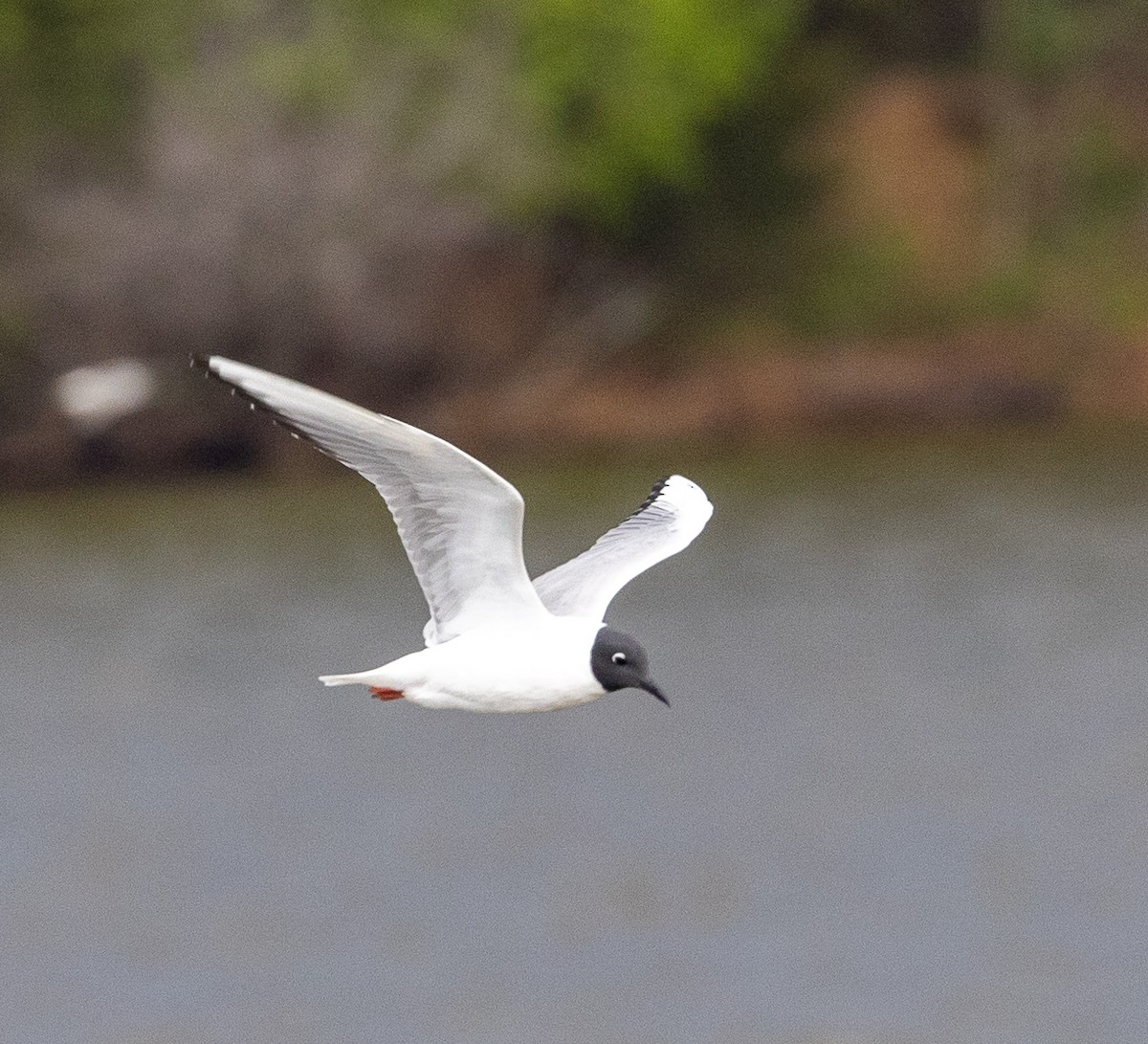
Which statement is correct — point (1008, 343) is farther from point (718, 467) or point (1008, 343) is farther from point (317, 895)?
point (317, 895)

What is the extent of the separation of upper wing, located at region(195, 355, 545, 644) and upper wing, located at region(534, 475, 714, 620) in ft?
1.65

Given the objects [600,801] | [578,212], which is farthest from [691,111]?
[600,801]

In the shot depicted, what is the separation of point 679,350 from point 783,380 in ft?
4.79

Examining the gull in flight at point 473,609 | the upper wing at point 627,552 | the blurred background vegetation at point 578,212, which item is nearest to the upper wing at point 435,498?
the gull in flight at point 473,609

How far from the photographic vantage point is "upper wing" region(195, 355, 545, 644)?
6953 mm

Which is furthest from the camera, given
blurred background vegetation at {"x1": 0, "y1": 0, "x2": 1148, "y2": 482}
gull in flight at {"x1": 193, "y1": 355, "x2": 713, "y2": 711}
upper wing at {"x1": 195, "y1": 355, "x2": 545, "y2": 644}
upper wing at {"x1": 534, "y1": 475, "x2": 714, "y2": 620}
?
blurred background vegetation at {"x1": 0, "y1": 0, "x2": 1148, "y2": 482}

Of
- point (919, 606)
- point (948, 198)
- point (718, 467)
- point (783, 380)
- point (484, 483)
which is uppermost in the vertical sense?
point (948, 198)

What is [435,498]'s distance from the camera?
24.6ft

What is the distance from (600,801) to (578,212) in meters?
17.1

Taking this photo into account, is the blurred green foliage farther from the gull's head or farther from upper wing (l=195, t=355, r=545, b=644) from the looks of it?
the gull's head

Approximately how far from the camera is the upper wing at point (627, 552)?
8422 mm

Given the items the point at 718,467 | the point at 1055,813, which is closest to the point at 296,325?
the point at 718,467

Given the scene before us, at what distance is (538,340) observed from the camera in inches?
1315

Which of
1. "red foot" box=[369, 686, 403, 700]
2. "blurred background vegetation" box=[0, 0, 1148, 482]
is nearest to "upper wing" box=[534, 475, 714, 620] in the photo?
"red foot" box=[369, 686, 403, 700]
